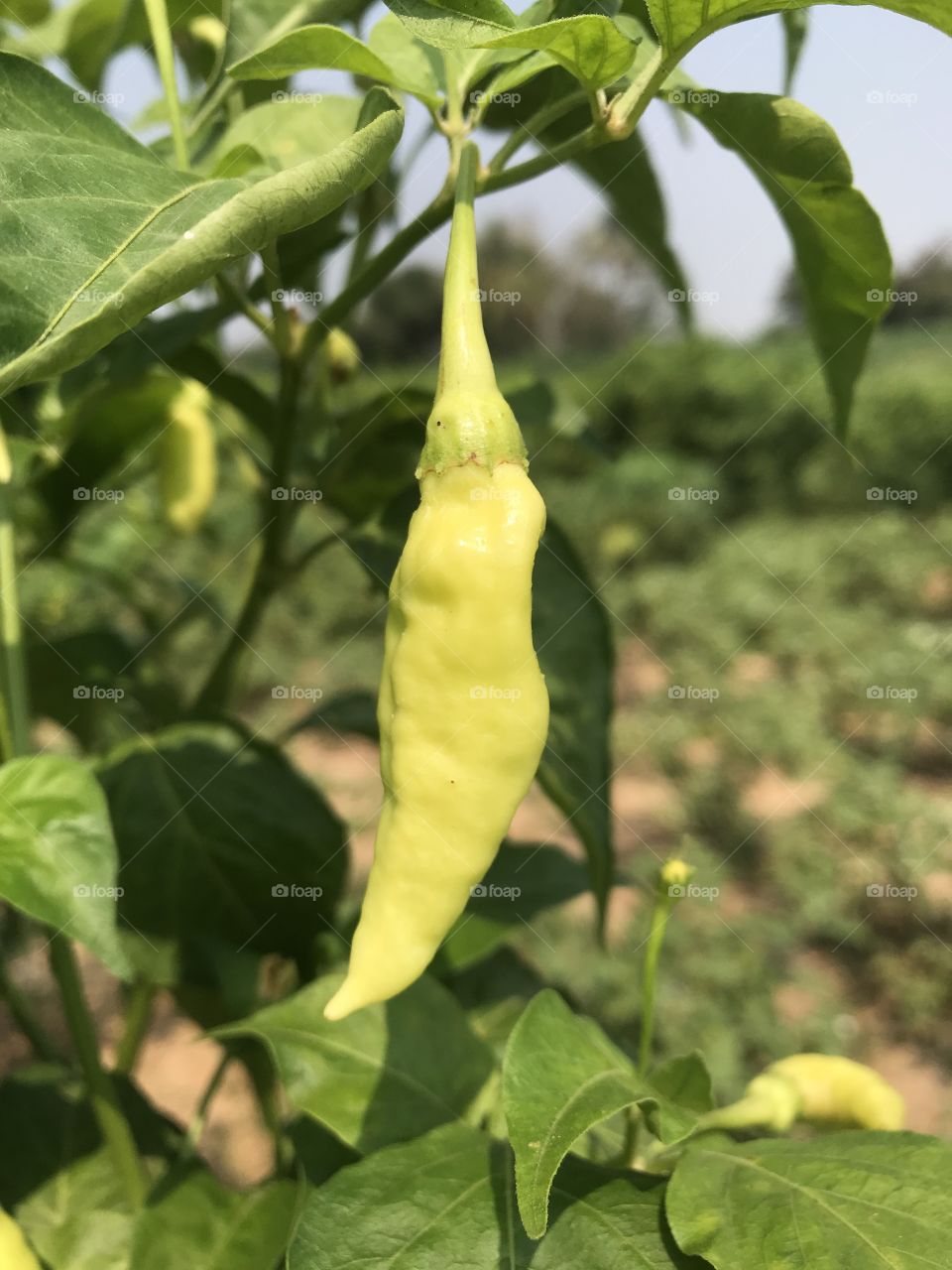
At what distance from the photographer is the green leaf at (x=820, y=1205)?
379mm

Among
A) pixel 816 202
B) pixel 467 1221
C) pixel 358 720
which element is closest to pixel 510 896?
pixel 358 720

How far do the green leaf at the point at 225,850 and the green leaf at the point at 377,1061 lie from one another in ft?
0.29

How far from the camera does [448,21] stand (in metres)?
0.36

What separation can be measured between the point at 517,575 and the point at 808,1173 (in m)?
0.26

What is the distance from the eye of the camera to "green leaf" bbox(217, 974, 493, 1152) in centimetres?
48

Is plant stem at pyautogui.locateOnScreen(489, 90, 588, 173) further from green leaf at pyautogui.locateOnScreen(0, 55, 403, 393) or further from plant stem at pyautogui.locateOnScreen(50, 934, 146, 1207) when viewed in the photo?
plant stem at pyautogui.locateOnScreen(50, 934, 146, 1207)

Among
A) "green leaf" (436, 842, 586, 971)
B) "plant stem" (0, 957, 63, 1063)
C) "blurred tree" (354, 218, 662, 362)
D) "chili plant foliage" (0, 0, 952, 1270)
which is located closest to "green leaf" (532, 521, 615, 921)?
"chili plant foliage" (0, 0, 952, 1270)

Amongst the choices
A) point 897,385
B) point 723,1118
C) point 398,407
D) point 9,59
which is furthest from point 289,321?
point 897,385

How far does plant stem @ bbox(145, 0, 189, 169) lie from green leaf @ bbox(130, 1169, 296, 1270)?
47 cm

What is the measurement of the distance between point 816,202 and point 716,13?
105 millimetres

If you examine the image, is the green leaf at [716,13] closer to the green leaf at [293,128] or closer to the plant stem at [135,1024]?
the green leaf at [293,128]

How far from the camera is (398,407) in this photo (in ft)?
1.96

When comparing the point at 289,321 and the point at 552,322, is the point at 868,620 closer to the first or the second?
the point at 289,321

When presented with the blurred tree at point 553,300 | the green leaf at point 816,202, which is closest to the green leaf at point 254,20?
the green leaf at point 816,202
